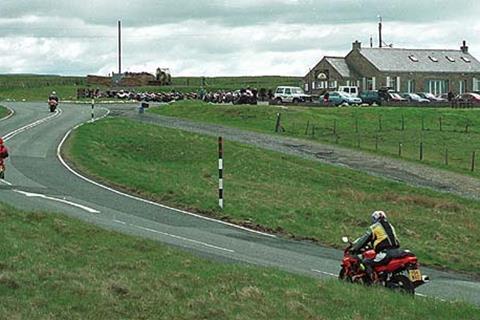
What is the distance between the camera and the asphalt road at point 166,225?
716 inches

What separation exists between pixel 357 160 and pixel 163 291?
31.6 metres

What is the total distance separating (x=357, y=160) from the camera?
43.3 metres

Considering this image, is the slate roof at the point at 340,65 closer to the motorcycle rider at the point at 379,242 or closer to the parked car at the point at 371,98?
the parked car at the point at 371,98

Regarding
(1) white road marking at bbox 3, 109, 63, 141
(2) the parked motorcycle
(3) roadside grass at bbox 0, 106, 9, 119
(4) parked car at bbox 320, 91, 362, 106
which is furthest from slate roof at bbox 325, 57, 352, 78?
(1) white road marking at bbox 3, 109, 63, 141

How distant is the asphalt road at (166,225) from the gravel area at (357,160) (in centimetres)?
1276

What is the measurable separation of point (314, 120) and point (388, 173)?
2236 centimetres

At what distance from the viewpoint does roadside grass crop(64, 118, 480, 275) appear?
2448 centimetres

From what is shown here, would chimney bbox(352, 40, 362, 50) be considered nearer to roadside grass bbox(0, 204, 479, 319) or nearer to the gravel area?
the gravel area

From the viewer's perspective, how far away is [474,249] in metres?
23.9

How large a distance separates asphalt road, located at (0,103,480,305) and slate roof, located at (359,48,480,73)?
71.3m

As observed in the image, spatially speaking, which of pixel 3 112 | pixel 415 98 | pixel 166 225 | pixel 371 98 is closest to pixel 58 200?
pixel 166 225

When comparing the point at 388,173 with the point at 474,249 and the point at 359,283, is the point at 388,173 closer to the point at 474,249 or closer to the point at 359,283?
the point at 474,249

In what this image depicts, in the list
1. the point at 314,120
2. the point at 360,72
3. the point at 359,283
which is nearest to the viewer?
the point at 359,283

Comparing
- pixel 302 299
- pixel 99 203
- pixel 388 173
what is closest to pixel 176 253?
pixel 302 299
